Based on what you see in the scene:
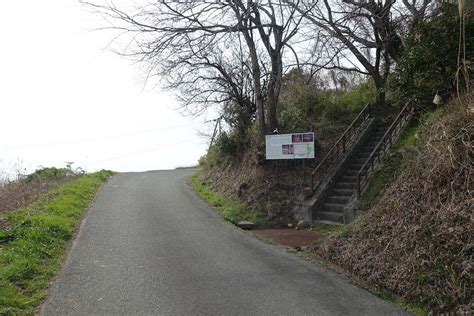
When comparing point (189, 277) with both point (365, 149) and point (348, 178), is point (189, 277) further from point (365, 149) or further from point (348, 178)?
point (365, 149)

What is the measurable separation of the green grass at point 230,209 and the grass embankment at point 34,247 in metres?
4.33

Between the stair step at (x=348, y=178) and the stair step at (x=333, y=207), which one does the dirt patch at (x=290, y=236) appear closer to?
the stair step at (x=333, y=207)

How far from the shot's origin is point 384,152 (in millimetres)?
12320

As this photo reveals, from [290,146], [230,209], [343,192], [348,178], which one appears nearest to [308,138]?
[290,146]

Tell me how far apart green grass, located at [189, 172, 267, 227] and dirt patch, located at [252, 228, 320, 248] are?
817 mm

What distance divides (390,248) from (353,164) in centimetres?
715

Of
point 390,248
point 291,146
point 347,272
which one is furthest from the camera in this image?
point 291,146

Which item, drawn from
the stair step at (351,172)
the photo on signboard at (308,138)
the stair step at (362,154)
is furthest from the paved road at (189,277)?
the stair step at (362,154)

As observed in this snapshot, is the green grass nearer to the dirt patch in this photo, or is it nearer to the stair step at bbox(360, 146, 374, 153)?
the dirt patch

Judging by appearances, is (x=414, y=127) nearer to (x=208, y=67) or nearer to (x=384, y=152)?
(x=384, y=152)

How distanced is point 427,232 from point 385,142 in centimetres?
681

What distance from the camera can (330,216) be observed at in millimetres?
11734

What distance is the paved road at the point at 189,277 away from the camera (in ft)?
19.4

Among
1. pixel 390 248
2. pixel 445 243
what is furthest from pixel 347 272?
pixel 445 243
